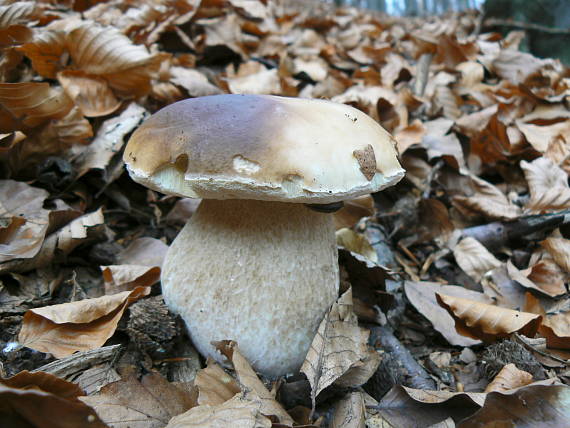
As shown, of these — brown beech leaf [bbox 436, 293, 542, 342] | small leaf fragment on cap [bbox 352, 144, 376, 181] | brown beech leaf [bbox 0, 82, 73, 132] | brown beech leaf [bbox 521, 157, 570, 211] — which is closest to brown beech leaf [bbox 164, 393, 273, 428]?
small leaf fragment on cap [bbox 352, 144, 376, 181]

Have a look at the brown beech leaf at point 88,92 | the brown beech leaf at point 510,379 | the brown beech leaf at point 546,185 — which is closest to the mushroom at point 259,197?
the brown beech leaf at point 510,379

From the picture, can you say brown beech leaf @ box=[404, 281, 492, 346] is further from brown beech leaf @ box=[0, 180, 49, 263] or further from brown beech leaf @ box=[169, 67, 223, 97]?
brown beech leaf @ box=[169, 67, 223, 97]

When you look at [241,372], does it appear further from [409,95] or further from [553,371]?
[409,95]

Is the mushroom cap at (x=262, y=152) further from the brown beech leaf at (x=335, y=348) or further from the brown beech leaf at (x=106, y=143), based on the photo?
the brown beech leaf at (x=106, y=143)

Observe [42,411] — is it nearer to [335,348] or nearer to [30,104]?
[335,348]

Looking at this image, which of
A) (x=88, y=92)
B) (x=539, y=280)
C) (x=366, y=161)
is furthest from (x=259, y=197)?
(x=88, y=92)

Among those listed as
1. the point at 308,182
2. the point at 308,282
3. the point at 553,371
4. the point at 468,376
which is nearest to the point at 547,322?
the point at 553,371
